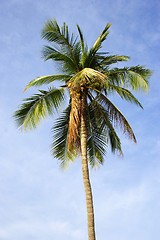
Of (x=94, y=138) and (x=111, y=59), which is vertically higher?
(x=111, y=59)

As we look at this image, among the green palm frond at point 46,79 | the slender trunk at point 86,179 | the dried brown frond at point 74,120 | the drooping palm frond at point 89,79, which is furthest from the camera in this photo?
the green palm frond at point 46,79

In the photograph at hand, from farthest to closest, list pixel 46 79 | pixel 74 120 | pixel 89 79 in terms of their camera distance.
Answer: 1. pixel 46 79
2. pixel 89 79
3. pixel 74 120

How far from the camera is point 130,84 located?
19.0 metres

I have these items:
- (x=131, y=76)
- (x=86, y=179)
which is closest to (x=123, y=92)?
(x=131, y=76)

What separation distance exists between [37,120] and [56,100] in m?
1.27

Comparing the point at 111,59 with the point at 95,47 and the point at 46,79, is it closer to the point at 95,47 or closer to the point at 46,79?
the point at 95,47

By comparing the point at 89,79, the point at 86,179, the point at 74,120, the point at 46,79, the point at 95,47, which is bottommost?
the point at 86,179

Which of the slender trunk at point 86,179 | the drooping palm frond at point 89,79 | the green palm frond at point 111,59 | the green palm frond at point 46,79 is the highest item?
the green palm frond at point 111,59

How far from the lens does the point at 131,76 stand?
18906 mm

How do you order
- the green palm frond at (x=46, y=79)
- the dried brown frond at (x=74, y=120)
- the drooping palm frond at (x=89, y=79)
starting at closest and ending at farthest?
the drooping palm frond at (x=89, y=79) < the dried brown frond at (x=74, y=120) < the green palm frond at (x=46, y=79)

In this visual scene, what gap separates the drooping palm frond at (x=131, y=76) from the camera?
18.8 m

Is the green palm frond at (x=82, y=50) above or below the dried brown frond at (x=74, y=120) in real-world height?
above

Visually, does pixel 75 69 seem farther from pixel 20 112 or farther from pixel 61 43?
pixel 20 112

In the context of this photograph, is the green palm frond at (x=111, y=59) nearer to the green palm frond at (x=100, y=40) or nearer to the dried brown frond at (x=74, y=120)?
the green palm frond at (x=100, y=40)
